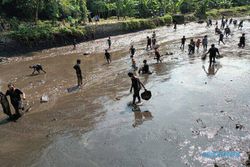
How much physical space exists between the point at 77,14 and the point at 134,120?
4015 centimetres

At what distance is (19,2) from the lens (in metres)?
44.7

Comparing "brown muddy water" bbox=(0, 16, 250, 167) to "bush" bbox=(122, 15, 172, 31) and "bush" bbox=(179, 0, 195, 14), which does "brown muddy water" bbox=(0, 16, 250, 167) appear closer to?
"bush" bbox=(122, 15, 172, 31)

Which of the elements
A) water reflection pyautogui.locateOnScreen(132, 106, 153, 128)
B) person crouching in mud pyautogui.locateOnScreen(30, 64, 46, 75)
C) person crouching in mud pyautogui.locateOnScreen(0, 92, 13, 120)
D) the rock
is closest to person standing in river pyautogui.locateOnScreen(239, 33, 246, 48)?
person crouching in mud pyautogui.locateOnScreen(30, 64, 46, 75)

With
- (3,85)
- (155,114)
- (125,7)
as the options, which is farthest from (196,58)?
(125,7)

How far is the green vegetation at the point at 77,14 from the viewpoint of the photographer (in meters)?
40.5

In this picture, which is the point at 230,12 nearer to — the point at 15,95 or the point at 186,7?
the point at 186,7

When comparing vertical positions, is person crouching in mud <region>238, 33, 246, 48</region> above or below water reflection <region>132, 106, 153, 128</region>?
above

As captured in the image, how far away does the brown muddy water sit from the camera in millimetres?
10812

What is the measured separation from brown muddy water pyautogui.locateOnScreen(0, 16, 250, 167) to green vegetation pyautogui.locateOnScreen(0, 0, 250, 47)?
58.7 feet

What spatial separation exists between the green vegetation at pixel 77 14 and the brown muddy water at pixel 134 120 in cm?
1789

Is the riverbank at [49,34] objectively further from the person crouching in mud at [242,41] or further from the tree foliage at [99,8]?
the person crouching in mud at [242,41]

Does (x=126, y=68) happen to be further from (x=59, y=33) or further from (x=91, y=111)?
(x=59, y=33)

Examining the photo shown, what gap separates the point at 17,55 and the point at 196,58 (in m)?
20.8

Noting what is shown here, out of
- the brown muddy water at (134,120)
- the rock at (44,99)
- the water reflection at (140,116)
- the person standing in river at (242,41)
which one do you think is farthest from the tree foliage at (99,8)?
the water reflection at (140,116)
